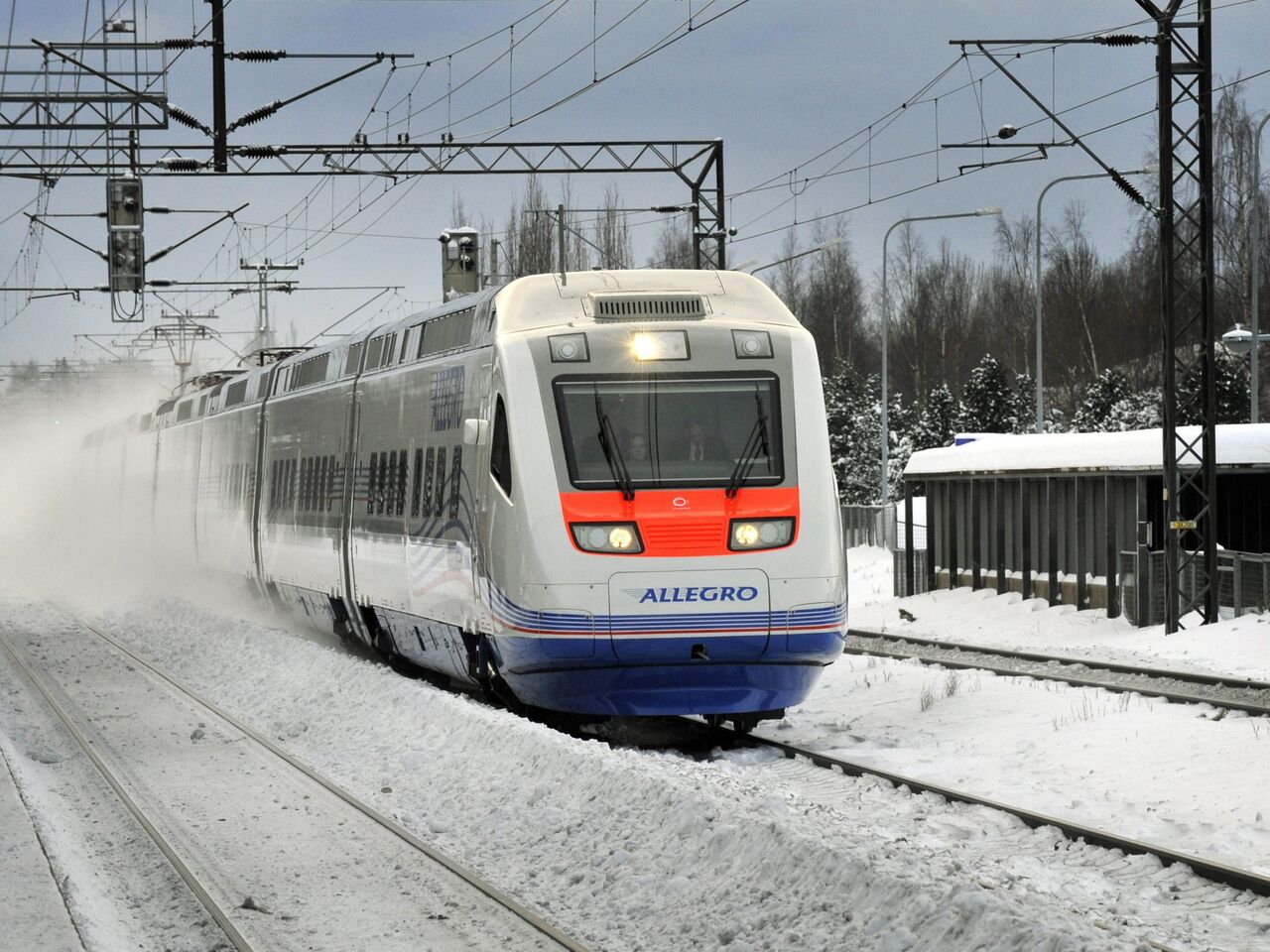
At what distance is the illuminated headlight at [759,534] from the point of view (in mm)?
13023

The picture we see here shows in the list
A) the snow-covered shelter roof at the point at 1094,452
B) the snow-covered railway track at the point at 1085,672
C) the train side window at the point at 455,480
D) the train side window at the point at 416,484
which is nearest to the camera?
the train side window at the point at 455,480

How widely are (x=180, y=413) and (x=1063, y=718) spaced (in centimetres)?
2244

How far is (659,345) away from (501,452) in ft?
4.56

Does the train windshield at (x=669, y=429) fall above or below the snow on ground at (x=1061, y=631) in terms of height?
above

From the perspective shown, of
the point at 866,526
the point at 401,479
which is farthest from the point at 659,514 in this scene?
the point at 866,526

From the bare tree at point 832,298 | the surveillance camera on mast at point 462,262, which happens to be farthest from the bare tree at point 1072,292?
the surveillance camera on mast at point 462,262

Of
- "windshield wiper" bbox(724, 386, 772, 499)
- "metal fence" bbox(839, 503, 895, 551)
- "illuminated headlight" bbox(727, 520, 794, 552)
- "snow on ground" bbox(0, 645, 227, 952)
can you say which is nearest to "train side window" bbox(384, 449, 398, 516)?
"snow on ground" bbox(0, 645, 227, 952)

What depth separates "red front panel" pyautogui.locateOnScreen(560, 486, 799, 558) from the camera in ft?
42.3

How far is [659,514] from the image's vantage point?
12945mm

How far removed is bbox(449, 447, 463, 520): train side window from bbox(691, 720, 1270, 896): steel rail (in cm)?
304

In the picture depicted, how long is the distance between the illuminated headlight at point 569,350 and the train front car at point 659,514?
13mm

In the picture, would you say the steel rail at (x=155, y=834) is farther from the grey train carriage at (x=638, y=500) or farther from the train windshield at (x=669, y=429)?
the train windshield at (x=669, y=429)

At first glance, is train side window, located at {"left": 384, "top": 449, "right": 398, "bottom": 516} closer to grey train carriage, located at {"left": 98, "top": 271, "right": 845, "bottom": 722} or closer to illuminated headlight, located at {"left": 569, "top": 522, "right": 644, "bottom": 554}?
grey train carriage, located at {"left": 98, "top": 271, "right": 845, "bottom": 722}

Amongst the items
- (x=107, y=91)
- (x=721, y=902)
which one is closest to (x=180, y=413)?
(x=107, y=91)
